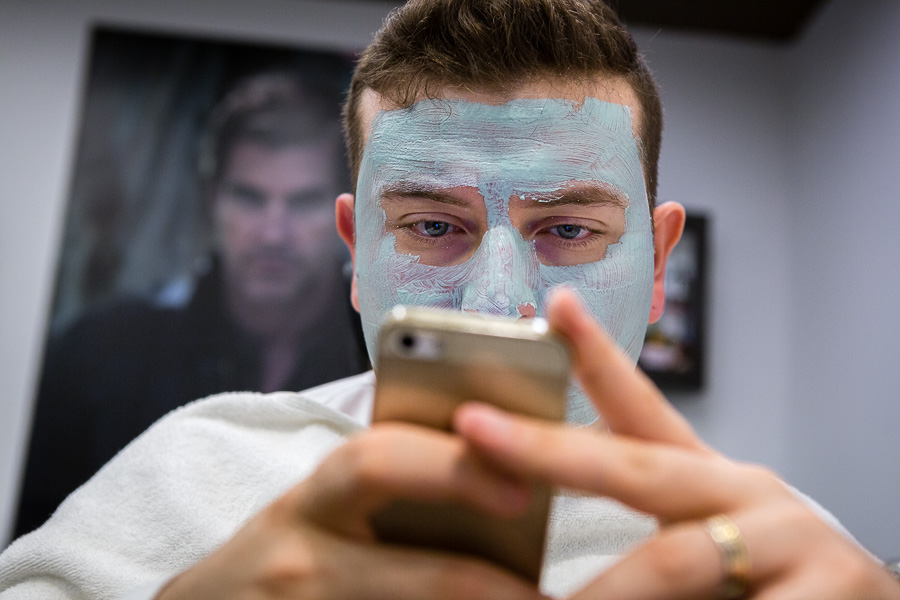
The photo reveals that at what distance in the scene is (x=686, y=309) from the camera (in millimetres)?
1772

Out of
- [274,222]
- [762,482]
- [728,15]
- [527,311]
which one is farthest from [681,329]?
[762,482]

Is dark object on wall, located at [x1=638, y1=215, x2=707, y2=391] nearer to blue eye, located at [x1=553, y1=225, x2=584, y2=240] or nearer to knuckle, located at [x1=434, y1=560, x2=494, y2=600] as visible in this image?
blue eye, located at [x1=553, y1=225, x2=584, y2=240]

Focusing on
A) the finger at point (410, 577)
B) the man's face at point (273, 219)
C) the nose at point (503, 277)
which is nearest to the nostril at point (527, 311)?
the nose at point (503, 277)

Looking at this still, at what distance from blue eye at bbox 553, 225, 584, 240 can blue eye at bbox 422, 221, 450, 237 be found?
12 centimetres

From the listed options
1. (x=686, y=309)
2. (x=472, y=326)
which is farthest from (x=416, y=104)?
(x=686, y=309)

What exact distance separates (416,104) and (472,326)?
47 cm

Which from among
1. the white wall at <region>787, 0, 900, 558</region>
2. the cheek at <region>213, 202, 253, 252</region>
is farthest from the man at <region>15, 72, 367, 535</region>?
the white wall at <region>787, 0, 900, 558</region>

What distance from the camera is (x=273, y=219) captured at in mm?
1776

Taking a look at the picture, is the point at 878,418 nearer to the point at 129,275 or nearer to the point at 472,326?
the point at 472,326

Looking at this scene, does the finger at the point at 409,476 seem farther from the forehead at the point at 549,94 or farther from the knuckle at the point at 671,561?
the forehead at the point at 549,94

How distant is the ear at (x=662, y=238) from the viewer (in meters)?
0.84

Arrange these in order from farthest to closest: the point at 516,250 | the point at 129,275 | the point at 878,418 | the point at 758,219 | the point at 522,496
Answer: the point at 758,219, the point at 129,275, the point at 878,418, the point at 516,250, the point at 522,496

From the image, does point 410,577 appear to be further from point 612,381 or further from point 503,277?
point 503,277

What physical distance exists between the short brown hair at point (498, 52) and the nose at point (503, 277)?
18cm
